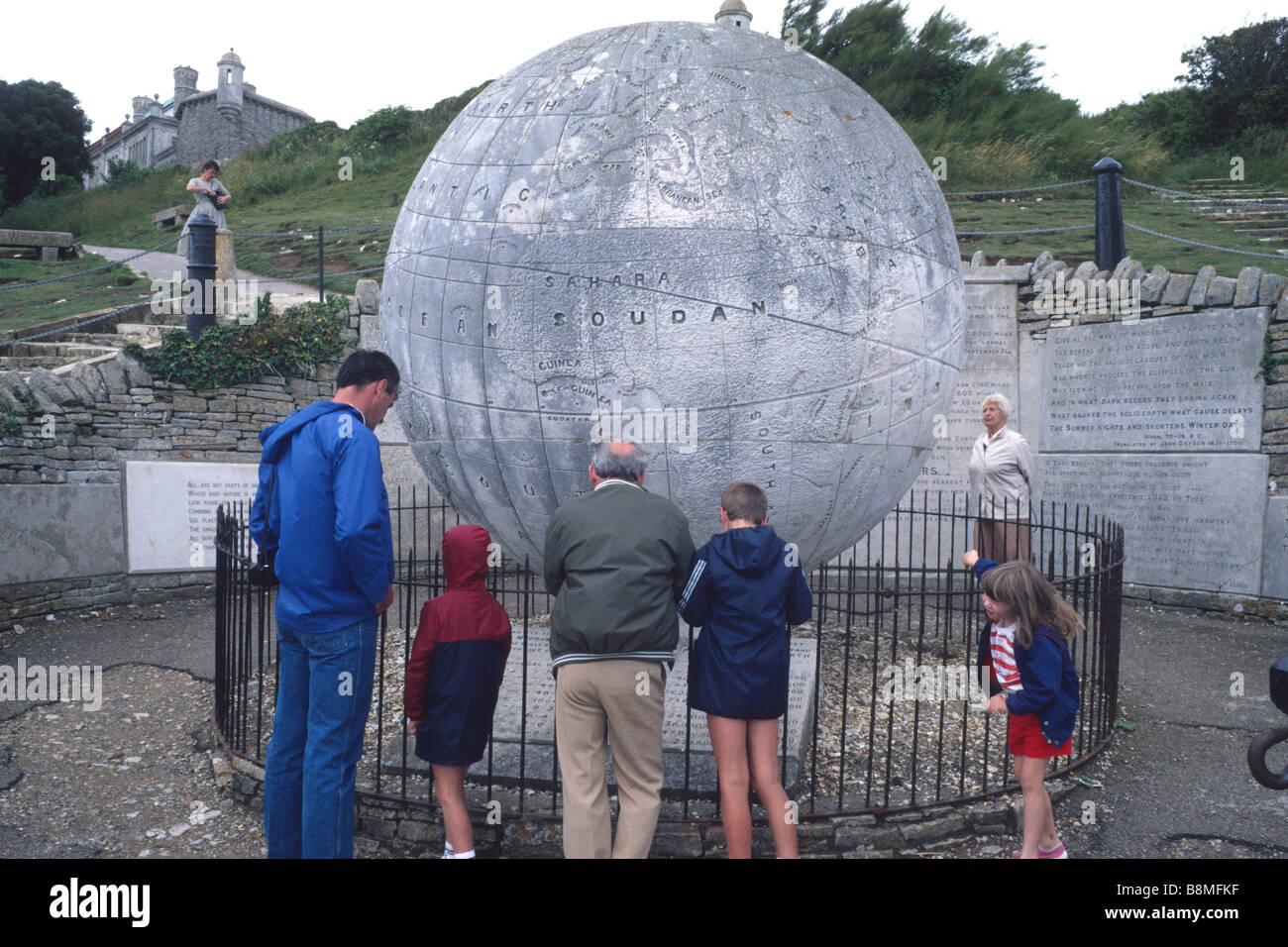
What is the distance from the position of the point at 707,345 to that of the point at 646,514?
1.04 metres

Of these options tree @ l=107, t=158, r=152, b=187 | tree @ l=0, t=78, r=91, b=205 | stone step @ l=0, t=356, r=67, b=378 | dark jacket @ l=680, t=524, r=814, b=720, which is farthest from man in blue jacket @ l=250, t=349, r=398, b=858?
tree @ l=0, t=78, r=91, b=205

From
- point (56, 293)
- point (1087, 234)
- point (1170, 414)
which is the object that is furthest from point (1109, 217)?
point (56, 293)

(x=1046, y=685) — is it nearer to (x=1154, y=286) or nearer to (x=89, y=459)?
(x=1154, y=286)

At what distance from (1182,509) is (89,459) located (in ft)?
33.9

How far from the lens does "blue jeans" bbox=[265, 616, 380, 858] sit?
3.37 metres

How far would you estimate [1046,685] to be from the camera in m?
3.61

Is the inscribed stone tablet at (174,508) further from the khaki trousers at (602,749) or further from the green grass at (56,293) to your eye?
the khaki trousers at (602,749)

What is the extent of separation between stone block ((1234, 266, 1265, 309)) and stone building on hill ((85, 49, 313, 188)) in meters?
42.1

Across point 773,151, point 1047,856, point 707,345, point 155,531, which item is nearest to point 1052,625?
point 1047,856

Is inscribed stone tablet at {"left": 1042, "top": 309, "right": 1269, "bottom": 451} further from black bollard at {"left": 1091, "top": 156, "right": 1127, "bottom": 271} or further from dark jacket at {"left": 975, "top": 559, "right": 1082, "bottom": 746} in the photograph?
dark jacket at {"left": 975, "top": 559, "right": 1082, "bottom": 746}

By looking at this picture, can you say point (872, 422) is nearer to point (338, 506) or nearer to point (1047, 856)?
point (1047, 856)

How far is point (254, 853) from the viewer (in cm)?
418

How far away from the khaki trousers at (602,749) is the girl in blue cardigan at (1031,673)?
1.42 metres

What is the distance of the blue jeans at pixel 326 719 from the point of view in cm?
337
